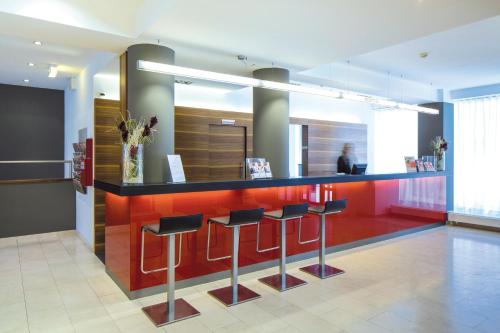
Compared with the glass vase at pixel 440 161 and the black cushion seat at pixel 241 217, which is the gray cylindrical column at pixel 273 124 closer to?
the black cushion seat at pixel 241 217

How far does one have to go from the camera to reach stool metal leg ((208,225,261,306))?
340 cm

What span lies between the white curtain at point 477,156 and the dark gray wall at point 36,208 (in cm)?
807

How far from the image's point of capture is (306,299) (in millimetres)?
3457

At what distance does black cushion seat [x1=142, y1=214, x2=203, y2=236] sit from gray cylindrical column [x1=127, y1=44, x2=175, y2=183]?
39.3 inches

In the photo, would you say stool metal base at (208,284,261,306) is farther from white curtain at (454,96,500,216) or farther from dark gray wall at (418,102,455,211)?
white curtain at (454,96,500,216)

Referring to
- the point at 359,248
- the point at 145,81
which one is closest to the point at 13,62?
the point at 145,81

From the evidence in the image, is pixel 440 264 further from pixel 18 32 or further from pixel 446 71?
pixel 18 32

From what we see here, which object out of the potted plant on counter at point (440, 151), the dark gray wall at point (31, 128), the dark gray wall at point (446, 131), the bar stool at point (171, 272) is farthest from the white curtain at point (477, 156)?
the dark gray wall at point (31, 128)

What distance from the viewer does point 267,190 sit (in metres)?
4.37

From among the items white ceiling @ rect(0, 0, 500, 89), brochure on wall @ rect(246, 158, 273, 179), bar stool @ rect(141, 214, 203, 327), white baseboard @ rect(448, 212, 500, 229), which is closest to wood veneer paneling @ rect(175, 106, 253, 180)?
white ceiling @ rect(0, 0, 500, 89)

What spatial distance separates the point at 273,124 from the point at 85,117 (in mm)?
3206

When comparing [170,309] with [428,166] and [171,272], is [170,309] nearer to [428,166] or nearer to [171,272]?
[171,272]

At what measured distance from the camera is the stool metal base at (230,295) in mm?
3379

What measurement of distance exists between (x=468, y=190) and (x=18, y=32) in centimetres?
820
